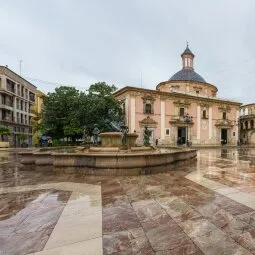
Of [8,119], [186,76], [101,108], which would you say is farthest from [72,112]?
[186,76]

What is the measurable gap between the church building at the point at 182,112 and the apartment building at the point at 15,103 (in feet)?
63.9

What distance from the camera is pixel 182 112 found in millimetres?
33156

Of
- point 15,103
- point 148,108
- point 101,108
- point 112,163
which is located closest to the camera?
point 112,163

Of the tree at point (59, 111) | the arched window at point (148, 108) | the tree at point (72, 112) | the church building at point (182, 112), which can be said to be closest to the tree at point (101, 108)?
the tree at point (72, 112)

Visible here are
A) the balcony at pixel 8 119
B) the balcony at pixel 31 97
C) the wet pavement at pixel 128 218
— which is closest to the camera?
the wet pavement at pixel 128 218

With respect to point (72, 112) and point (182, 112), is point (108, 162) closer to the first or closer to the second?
point (72, 112)

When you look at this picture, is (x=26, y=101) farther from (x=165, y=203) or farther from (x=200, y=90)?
(x=165, y=203)

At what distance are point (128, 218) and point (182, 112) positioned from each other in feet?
103

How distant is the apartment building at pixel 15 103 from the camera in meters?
34.2

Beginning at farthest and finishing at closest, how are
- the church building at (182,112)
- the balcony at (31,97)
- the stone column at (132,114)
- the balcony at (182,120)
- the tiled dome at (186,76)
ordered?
the balcony at (31,97) → the tiled dome at (186,76) → the balcony at (182,120) → the church building at (182,112) → the stone column at (132,114)

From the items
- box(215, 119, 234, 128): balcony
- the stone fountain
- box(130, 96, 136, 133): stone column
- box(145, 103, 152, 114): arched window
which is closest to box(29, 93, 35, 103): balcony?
box(130, 96, 136, 133): stone column

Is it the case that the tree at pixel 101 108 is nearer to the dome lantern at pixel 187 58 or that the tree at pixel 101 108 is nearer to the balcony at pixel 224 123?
the balcony at pixel 224 123

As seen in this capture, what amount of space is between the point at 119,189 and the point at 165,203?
4.63 feet

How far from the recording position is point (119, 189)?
16.5 feet
